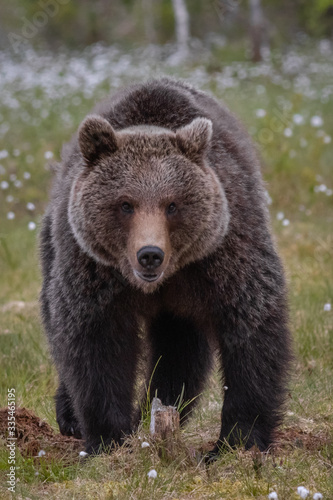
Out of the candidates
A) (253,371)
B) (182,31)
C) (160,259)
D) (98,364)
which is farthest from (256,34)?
(160,259)

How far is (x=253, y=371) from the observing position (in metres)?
4.50

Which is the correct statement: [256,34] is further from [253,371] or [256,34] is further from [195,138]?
[253,371]

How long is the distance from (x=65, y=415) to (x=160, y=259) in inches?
75.0

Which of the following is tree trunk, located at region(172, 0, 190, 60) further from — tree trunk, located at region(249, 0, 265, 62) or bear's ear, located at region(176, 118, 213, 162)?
bear's ear, located at region(176, 118, 213, 162)

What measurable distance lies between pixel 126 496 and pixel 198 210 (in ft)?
4.93

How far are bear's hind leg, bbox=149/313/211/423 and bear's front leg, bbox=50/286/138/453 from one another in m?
0.62

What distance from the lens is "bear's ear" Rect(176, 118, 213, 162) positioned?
4.26 m

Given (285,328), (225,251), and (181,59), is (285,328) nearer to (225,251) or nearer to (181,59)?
(225,251)

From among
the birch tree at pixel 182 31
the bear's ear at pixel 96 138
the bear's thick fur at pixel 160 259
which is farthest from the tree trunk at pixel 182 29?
the bear's ear at pixel 96 138

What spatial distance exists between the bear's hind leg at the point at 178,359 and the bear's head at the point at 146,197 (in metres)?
1.07

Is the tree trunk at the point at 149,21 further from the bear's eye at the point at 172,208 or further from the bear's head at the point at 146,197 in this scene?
the bear's eye at the point at 172,208

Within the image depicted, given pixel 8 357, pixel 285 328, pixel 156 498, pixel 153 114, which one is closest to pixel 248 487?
pixel 156 498

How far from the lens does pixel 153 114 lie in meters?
4.66

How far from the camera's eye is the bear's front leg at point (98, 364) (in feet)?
14.6
